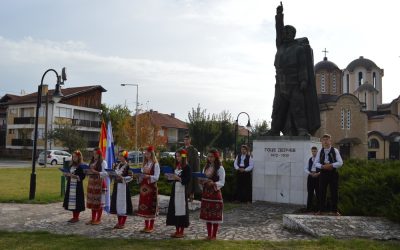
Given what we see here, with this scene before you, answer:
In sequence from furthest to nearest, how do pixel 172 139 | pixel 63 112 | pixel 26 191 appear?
pixel 172 139, pixel 63 112, pixel 26 191

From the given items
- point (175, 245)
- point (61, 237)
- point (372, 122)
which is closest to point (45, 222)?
point (61, 237)

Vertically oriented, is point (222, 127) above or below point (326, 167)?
above

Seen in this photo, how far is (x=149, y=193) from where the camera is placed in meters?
9.45

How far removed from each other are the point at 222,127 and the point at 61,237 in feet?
132

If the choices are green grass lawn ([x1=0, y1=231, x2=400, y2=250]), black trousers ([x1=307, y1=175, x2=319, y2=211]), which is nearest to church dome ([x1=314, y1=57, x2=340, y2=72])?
black trousers ([x1=307, y1=175, x2=319, y2=211])

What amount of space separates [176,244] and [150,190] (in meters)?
1.61

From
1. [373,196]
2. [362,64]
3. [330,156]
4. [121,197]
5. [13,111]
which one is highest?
[362,64]

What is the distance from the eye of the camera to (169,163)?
17750 mm

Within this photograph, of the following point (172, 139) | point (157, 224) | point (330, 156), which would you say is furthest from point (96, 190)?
point (172, 139)

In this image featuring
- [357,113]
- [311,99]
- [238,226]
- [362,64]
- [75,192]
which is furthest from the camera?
[362,64]

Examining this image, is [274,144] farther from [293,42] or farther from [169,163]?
[169,163]

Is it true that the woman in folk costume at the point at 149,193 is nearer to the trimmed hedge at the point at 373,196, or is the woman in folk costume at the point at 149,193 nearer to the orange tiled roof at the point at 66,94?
the trimmed hedge at the point at 373,196

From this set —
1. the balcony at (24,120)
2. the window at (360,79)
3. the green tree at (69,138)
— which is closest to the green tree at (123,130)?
the green tree at (69,138)

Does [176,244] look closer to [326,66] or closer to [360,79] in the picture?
[326,66]
